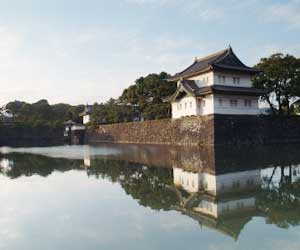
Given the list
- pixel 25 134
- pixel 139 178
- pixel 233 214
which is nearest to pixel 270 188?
pixel 233 214

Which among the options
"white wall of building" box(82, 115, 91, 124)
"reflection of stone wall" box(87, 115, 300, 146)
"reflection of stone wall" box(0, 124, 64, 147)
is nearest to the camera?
"reflection of stone wall" box(87, 115, 300, 146)

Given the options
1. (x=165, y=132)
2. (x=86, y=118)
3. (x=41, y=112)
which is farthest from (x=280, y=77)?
(x=41, y=112)

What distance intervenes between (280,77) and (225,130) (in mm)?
8684

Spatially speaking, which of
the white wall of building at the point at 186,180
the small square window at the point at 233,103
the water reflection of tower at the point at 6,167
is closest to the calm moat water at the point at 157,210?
the white wall of building at the point at 186,180

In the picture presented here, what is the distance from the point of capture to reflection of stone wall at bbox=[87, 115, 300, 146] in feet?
83.1

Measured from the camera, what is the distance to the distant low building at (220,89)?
86.8 ft

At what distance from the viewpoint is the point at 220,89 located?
25875mm

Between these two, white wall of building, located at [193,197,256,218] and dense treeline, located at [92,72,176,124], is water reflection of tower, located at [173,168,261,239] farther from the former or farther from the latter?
dense treeline, located at [92,72,176,124]

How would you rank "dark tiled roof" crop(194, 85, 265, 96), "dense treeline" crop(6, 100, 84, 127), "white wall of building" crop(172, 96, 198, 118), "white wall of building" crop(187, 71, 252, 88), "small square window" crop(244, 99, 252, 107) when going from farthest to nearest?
"dense treeline" crop(6, 100, 84, 127) < "white wall of building" crop(172, 96, 198, 118) < "small square window" crop(244, 99, 252, 107) < "white wall of building" crop(187, 71, 252, 88) < "dark tiled roof" crop(194, 85, 265, 96)

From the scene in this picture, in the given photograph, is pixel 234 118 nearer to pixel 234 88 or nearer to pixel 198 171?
pixel 234 88

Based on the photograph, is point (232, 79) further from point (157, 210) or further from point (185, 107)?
point (157, 210)

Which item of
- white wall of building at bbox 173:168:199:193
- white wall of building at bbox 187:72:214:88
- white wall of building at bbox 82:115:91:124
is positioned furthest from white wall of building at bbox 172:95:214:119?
white wall of building at bbox 82:115:91:124

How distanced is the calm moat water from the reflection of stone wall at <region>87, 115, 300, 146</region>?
13.0 m

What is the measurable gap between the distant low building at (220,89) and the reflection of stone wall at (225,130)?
1.05 meters
